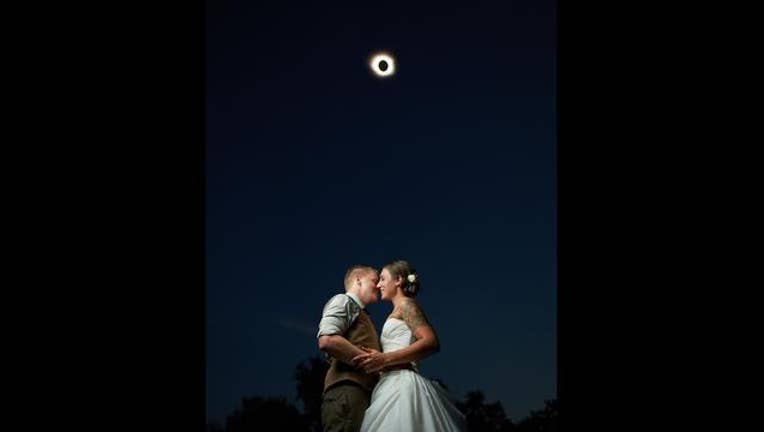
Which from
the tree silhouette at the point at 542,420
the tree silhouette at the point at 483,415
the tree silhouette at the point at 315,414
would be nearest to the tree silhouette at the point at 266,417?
the tree silhouette at the point at 315,414

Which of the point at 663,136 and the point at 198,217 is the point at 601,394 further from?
the point at 198,217

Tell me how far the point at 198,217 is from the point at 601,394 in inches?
65.2

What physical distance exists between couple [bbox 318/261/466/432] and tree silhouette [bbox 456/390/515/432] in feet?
44.3

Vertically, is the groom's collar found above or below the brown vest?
above

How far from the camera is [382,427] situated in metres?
4.57

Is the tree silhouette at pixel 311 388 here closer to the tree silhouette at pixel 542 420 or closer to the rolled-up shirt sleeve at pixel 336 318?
the tree silhouette at pixel 542 420

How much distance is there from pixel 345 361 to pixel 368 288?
573 mm

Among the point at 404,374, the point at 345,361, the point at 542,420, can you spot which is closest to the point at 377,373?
the point at 404,374

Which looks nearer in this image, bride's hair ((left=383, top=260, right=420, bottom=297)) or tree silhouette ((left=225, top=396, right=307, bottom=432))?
bride's hair ((left=383, top=260, right=420, bottom=297))

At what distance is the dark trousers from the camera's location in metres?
4.70

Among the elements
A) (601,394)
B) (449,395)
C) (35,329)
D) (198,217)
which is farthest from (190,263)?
(449,395)

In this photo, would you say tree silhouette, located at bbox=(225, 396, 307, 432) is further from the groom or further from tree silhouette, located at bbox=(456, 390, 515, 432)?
the groom

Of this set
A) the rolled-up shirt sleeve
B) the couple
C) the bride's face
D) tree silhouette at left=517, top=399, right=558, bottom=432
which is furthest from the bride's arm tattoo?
tree silhouette at left=517, top=399, right=558, bottom=432

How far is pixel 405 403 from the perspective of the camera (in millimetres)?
4629
